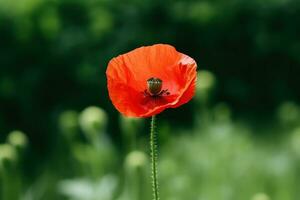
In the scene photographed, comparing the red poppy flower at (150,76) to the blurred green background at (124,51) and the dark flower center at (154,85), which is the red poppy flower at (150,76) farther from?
the blurred green background at (124,51)

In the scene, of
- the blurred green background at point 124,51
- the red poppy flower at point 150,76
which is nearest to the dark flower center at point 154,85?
the red poppy flower at point 150,76

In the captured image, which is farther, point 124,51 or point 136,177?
point 124,51

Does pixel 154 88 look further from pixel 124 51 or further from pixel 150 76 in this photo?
pixel 124 51

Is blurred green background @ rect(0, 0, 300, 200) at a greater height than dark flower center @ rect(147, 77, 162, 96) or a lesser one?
greater

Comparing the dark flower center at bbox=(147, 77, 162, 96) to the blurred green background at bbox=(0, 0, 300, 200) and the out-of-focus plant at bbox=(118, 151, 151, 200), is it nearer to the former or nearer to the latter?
the out-of-focus plant at bbox=(118, 151, 151, 200)

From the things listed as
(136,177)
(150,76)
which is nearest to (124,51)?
(136,177)

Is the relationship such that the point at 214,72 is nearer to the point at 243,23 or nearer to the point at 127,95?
the point at 243,23

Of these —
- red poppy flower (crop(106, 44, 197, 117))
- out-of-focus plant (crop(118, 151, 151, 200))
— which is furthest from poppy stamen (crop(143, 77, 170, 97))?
out-of-focus plant (crop(118, 151, 151, 200))
